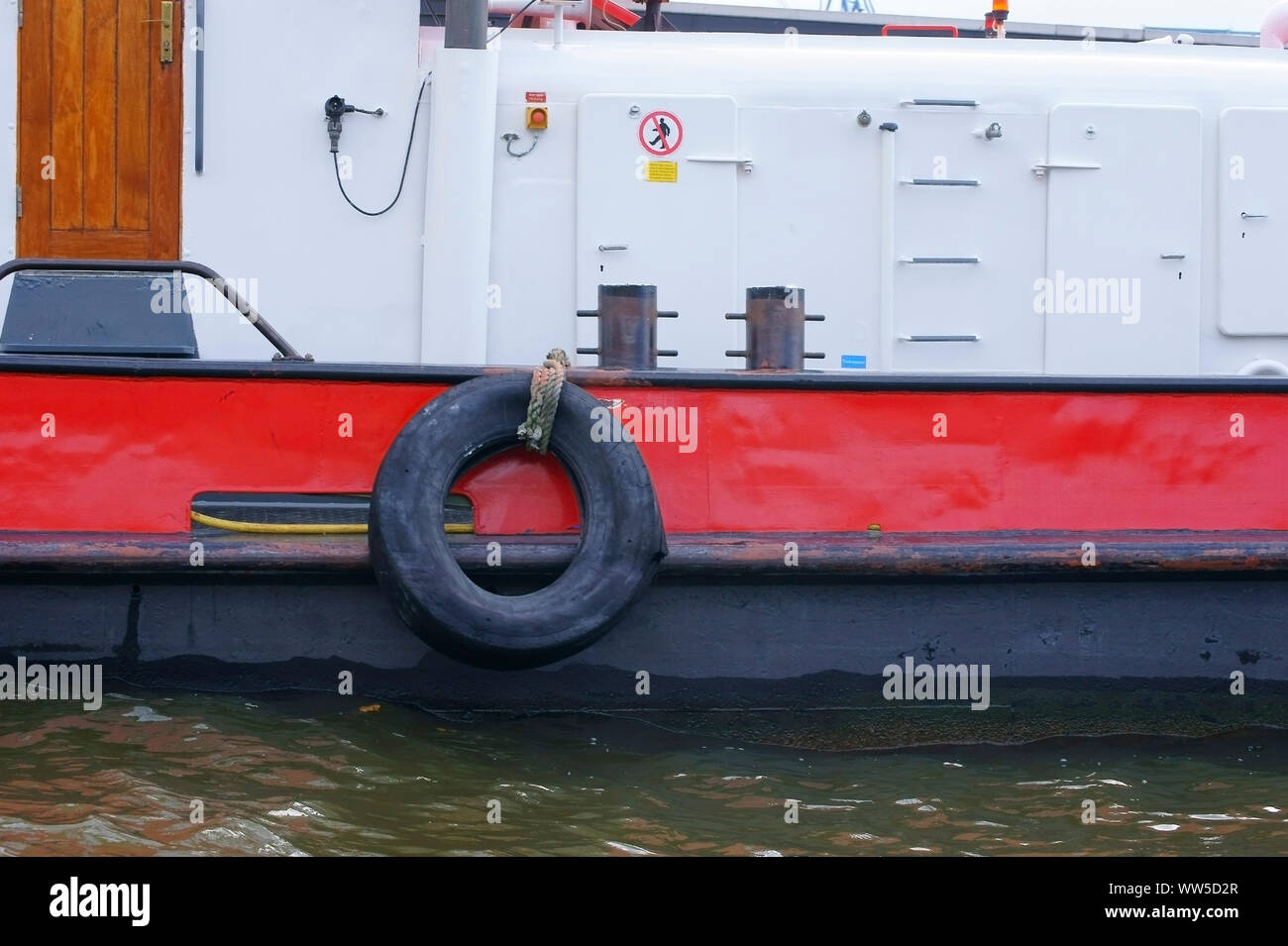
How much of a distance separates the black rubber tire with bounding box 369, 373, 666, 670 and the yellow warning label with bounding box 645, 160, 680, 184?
3.87 ft

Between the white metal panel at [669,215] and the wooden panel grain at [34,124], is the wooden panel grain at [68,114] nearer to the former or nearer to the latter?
the wooden panel grain at [34,124]

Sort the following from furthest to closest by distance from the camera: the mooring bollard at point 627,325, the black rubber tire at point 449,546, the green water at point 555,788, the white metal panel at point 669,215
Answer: the white metal panel at point 669,215 → the mooring bollard at point 627,325 → the black rubber tire at point 449,546 → the green water at point 555,788

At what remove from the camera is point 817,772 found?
12.9ft

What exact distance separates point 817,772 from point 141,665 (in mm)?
2082

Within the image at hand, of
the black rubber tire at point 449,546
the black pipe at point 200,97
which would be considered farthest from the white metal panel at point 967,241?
the black pipe at point 200,97

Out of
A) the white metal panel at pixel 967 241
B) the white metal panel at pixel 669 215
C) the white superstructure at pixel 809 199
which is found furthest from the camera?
the white metal panel at pixel 967 241

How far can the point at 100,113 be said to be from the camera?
4469 millimetres

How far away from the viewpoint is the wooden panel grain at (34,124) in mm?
4441

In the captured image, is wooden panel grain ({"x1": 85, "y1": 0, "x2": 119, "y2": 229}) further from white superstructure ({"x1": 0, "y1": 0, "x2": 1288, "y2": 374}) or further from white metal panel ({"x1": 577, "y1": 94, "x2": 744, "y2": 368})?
white metal panel ({"x1": 577, "y1": 94, "x2": 744, "y2": 368})

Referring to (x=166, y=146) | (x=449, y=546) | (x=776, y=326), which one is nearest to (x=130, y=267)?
(x=166, y=146)

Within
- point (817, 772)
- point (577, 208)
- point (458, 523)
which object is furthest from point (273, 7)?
point (817, 772)

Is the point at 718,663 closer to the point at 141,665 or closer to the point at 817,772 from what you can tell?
the point at 817,772

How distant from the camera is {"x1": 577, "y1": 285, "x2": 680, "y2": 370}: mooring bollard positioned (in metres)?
4.21

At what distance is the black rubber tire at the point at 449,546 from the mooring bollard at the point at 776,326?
59 centimetres
